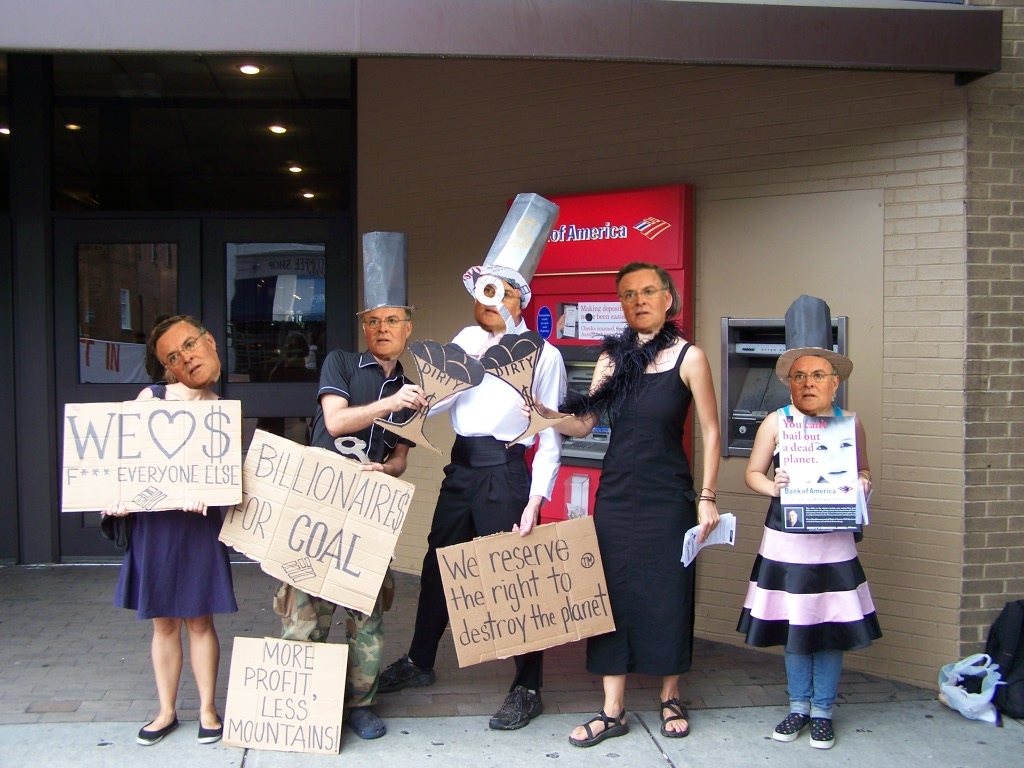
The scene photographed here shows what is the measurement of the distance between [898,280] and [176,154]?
4837mm

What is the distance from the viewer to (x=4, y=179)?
254 inches

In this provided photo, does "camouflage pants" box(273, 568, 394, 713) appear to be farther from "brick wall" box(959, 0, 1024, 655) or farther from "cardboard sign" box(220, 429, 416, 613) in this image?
"brick wall" box(959, 0, 1024, 655)

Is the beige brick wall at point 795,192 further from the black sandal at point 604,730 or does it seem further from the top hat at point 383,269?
the top hat at point 383,269

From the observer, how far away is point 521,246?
385cm

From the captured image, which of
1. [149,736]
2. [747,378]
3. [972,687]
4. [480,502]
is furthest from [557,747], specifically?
[747,378]

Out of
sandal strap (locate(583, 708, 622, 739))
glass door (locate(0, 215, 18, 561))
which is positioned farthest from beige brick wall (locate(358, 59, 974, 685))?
glass door (locate(0, 215, 18, 561))

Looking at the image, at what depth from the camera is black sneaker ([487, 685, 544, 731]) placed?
397cm

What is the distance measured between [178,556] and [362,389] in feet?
3.19

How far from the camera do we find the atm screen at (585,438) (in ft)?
16.7

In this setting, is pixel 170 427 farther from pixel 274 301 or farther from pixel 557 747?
pixel 274 301

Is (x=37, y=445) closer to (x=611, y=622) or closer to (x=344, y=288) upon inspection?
(x=344, y=288)

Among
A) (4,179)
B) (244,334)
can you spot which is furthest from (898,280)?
(4,179)

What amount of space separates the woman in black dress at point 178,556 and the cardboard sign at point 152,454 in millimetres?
102

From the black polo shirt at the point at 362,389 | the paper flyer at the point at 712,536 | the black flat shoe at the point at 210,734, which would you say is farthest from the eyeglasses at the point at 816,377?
the black flat shoe at the point at 210,734
